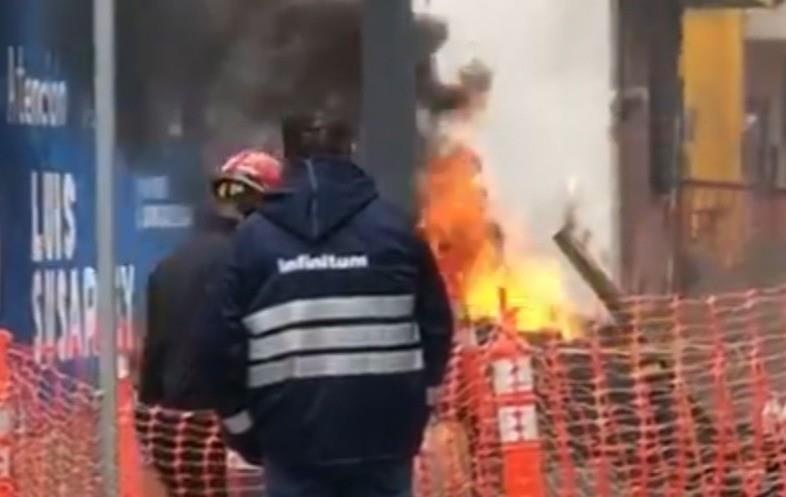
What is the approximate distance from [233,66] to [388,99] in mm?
3191

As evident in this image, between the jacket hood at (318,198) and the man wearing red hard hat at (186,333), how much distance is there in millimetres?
1173

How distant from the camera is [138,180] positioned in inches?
481

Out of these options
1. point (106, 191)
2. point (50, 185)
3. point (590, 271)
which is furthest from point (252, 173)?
point (590, 271)

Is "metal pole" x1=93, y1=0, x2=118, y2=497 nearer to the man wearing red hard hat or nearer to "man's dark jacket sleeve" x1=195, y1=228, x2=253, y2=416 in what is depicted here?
"man's dark jacket sleeve" x1=195, y1=228, x2=253, y2=416

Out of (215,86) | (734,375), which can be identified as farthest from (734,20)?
(734,375)

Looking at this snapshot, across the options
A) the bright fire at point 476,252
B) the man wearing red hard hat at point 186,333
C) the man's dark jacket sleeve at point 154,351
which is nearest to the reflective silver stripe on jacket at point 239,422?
the man wearing red hard hat at point 186,333

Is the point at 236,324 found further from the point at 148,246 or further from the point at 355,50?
the point at 355,50

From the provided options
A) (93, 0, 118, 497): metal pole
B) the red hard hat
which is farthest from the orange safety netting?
(93, 0, 118, 497): metal pole

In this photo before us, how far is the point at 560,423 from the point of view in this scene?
920 cm

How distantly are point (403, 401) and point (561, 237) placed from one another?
710 cm

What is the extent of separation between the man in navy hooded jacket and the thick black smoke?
6.15 m

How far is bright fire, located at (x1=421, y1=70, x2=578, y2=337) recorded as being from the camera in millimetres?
11938

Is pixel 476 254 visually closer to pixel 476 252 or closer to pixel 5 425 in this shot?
pixel 476 252

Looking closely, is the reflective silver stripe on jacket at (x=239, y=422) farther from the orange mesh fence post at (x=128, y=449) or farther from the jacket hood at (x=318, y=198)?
the orange mesh fence post at (x=128, y=449)
